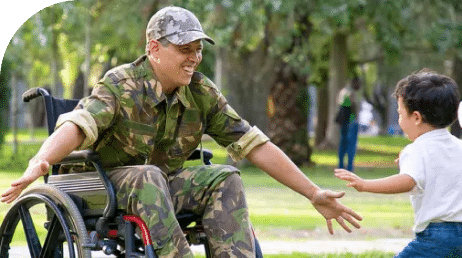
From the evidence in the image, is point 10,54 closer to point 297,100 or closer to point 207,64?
point 297,100

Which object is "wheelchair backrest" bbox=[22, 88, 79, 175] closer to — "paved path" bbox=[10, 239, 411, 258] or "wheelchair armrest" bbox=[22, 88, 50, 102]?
"wheelchair armrest" bbox=[22, 88, 50, 102]

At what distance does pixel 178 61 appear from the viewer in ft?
14.9

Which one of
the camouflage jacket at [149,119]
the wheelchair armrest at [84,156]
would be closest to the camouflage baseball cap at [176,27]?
the camouflage jacket at [149,119]

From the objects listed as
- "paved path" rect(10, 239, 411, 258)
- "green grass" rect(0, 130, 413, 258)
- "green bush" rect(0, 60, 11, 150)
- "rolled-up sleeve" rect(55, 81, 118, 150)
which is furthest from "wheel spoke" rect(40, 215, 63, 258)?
"green bush" rect(0, 60, 11, 150)

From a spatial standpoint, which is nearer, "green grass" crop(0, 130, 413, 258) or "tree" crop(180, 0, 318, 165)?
"green grass" crop(0, 130, 413, 258)

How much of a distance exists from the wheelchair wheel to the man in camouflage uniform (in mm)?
227

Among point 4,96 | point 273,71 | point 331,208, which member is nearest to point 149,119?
point 331,208

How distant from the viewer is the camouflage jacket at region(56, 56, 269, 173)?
14.6ft

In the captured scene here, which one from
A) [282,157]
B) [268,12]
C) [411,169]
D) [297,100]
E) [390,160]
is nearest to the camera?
[411,169]

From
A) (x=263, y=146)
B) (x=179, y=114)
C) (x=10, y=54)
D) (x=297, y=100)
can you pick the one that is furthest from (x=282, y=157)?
(x=10, y=54)

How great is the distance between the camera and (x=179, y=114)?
4.70 metres

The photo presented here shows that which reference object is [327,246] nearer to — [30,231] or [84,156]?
[30,231]

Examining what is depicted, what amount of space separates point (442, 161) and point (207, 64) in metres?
24.3

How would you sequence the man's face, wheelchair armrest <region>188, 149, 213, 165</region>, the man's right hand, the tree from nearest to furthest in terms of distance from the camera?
the man's right hand < the man's face < wheelchair armrest <region>188, 149, 213, 165</region> < the tree
